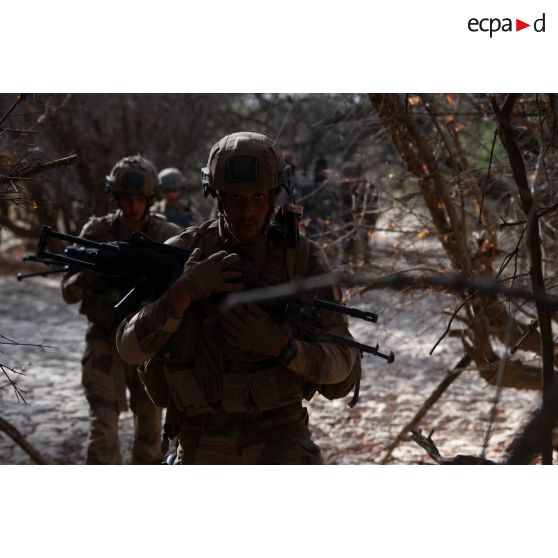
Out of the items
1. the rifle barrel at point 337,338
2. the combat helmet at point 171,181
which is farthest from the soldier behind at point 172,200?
the rifle barrel at point 337,338

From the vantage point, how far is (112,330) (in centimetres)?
537

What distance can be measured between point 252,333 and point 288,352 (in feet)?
0.45

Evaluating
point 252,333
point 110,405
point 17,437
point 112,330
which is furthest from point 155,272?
point 110,405

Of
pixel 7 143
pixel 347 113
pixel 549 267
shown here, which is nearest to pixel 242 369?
pixel 549 267

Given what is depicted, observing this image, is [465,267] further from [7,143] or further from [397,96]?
[7,143]

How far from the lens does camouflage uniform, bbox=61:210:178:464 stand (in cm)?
530

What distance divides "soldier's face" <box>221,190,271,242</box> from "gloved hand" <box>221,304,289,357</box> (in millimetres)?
282

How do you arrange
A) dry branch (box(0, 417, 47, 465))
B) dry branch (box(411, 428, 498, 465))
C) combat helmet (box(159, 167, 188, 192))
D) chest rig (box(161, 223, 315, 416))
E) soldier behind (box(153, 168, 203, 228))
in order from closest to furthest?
chest rig (box(161, 223, 315, 416)) → dry branch (box(411, 428, 498, 465)) → dry branch (box(0, 417, 47, 465)) → soldier behind (box(153, 168, 203, 228)) → combat helmet (box(159, 167, 188, 192))

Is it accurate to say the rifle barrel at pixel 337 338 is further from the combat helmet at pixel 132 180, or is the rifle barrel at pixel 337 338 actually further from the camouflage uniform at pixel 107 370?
the combat helmet at pixel 132 180

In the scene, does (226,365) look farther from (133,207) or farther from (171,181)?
(171,181)

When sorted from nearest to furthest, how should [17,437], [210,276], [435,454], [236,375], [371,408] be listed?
1. [210,276]
2. [236,375]
3. [435,454]
4. [17,437]
5. [371,408]

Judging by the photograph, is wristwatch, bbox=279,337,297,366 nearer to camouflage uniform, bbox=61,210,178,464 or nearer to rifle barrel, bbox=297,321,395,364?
rifle barrel, bbox=297,321,395,364

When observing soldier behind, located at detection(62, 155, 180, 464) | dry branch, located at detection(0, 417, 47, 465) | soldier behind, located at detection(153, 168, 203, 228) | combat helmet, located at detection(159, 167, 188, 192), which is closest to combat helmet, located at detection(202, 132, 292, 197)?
dry branch, located at detection(0, 417, 47, 465)
